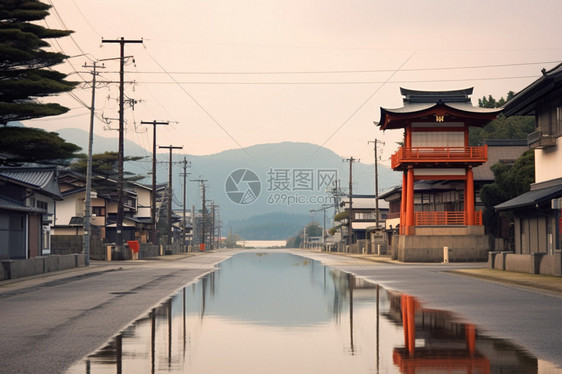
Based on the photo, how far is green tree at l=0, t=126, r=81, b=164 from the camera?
33.2m

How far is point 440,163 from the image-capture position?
206 ft

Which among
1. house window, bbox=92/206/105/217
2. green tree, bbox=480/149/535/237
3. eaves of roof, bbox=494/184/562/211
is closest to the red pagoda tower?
green tree, bbox=480/149/535/237

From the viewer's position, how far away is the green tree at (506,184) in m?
57.3

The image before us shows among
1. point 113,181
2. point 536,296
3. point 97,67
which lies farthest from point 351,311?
point 113,181

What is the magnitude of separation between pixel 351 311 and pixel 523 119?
9342 centimetres

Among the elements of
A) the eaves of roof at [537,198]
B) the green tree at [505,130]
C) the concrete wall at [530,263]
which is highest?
the green tree at [505,130]

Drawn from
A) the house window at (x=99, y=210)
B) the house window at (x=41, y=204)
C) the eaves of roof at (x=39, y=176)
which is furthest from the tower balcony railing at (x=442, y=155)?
the house window at (x=99, y=210)

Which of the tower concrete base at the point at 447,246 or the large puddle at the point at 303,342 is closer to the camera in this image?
the large puddle at the point at 303,342

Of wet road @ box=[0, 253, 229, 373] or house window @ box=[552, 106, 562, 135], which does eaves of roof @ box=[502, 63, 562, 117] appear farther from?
wet road @ box=[0, 253, 229, 373]

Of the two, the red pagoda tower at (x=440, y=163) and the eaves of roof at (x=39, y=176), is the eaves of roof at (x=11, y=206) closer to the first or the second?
the eaves of roof at (x=39, y=176)

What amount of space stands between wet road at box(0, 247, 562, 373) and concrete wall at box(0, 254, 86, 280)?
2410 mm

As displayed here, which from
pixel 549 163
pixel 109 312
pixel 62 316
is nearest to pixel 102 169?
pixel 549 163

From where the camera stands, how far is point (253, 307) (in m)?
21.2

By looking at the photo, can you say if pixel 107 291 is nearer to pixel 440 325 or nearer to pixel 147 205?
pixel 440 325
